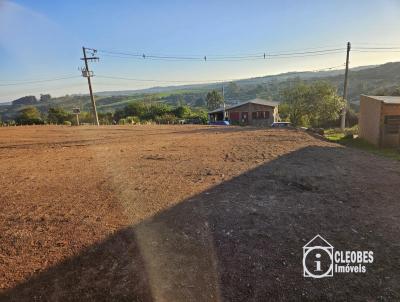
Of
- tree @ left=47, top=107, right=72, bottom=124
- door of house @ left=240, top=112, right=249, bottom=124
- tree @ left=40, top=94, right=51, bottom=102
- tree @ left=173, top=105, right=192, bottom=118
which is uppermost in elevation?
tree @ left=40, top=94, right=51, bottom=102

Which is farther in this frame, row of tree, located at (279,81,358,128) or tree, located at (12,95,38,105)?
tree, located at (12,95,38,105)

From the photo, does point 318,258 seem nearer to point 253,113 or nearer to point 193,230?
point 193,230

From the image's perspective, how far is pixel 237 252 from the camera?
3.71 m

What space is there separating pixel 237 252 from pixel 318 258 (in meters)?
0.97

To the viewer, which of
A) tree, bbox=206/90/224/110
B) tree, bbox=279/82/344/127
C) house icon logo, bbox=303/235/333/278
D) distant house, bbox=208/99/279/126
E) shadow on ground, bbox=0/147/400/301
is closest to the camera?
shadow on ground, bbox=0/147/400/301

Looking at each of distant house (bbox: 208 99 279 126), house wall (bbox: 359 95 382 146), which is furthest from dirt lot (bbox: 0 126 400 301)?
distant house (bbox: 208 99 279 126)

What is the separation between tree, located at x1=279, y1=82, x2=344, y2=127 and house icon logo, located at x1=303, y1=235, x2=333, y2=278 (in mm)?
31674

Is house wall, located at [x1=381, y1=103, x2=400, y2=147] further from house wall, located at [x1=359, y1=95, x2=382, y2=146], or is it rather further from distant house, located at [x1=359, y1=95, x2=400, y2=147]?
house wall, located at [x1=359, y1=95, x2=382, y2=146]

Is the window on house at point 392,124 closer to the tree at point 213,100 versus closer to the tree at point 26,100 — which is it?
the tree at point 213,100

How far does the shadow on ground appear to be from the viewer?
10.00 feet

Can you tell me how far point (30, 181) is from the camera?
7.20m

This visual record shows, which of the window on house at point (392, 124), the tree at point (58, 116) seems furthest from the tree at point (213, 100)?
the window on house at point (392, 124)

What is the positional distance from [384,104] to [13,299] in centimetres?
1755

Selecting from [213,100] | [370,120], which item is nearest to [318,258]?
[370,120]
